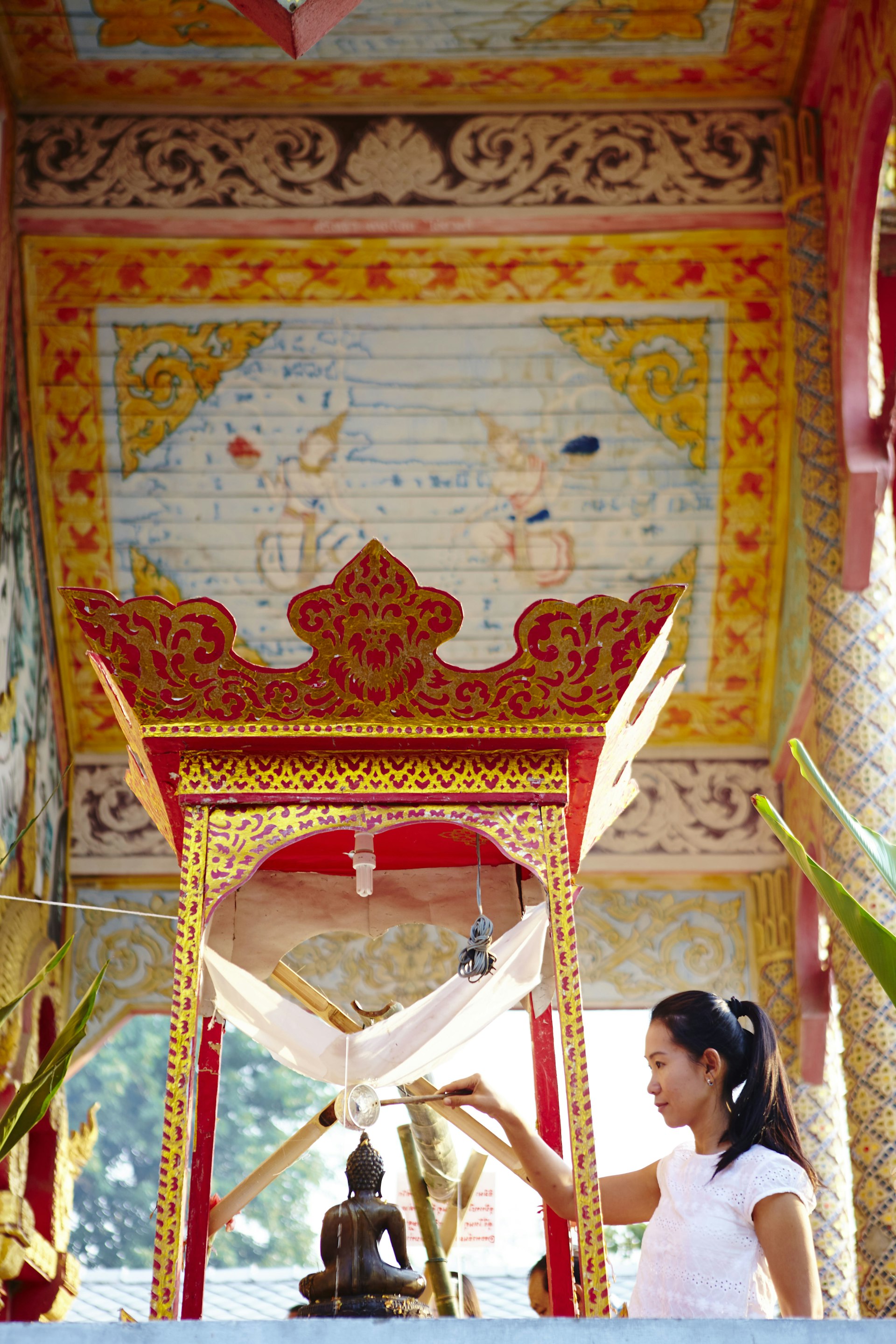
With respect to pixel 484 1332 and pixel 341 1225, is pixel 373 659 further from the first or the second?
pixel 484 1332

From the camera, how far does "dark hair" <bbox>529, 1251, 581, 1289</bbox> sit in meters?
2.93

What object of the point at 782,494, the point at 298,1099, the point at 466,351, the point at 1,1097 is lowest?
the point at 298,1099

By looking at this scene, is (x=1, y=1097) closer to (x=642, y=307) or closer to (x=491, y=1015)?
(x=491, y=1015)

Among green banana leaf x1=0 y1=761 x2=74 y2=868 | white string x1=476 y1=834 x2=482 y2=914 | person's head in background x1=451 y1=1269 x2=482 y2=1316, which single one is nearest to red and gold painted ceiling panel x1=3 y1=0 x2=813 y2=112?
green banana leaf x1=0 y1=761 x2=74 y2=868

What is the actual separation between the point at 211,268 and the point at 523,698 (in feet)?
11.7

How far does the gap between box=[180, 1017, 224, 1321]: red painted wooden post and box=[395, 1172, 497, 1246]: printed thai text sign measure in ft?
2.86

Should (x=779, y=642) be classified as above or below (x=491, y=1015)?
above

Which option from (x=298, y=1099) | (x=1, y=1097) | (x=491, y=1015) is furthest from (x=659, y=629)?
(x=298, y=1099)

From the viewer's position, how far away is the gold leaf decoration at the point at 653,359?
602cm

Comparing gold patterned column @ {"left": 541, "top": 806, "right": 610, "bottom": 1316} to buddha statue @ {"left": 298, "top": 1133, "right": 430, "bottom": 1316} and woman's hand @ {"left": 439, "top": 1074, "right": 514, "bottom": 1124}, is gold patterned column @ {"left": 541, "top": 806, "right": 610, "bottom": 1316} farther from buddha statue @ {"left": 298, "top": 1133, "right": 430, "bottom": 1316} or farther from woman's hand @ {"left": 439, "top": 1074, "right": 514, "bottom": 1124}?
buddha statue @ {"left": 298, "top": 1133, "right": 430, "bottom": 1316}

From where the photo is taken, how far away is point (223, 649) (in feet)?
9.77

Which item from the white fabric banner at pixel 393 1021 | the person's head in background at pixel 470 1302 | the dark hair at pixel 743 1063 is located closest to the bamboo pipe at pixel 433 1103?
the white fabric banner at pixel 393 1021

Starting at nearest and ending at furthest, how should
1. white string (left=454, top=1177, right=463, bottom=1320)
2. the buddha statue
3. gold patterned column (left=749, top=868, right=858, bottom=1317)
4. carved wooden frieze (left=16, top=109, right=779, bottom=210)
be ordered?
the buddha statue → white string (left=454, top=1177, right=463, bottom=1320) → carved wooden frieze (left=16, top=109, right=779, bottom=210) → gold patterned column (left=749, top=868, right=858, bottom=1317)

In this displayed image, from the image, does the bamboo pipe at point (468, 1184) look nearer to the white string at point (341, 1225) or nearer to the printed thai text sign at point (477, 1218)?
the printed thai text sign at point (477, 1218)
